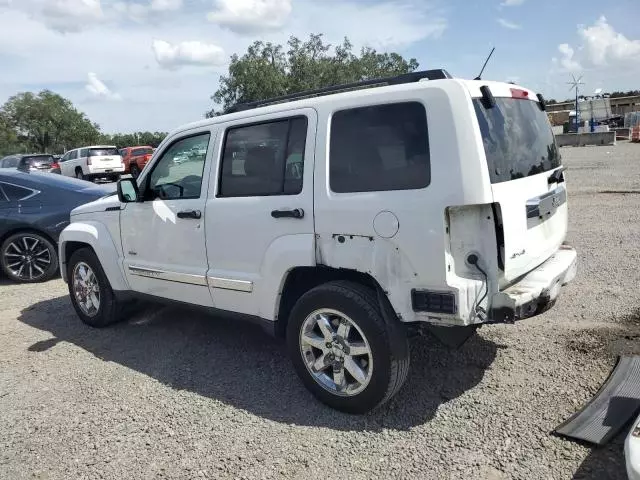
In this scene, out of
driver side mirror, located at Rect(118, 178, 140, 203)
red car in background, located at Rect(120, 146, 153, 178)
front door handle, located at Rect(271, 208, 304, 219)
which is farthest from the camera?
red car in background, located at Rect(120, 146, 153, 178)

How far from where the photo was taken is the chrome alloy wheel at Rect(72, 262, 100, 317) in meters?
5.41

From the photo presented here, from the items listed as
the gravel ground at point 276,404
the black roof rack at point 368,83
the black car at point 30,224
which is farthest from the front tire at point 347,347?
the black car at point 30,224

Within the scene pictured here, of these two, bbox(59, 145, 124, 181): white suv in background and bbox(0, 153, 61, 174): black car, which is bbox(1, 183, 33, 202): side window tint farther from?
bbox(59, 145, 124, 181): white suv in background

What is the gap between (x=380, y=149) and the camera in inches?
129

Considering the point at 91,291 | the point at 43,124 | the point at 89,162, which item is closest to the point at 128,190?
the point at 91,291

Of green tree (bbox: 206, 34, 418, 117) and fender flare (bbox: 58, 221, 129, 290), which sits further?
green tree (bbox: 206, 34, 418, 117)

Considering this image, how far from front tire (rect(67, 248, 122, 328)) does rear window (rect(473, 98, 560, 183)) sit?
12.7 ft

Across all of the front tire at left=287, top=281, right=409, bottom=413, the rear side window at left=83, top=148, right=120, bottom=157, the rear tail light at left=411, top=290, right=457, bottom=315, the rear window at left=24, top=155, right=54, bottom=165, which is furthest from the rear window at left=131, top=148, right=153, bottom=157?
the rear tail light at left=411, top=290, right=457, bottom=315

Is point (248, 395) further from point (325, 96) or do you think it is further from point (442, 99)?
point (442, 99)

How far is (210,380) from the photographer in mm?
4137

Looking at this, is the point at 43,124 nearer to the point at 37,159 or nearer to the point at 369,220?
the point at 37,159

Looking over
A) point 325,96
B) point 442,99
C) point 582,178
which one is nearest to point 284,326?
point 325,96

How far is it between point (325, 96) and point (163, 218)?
180cm

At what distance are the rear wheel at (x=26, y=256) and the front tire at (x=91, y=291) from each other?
7.51ft
